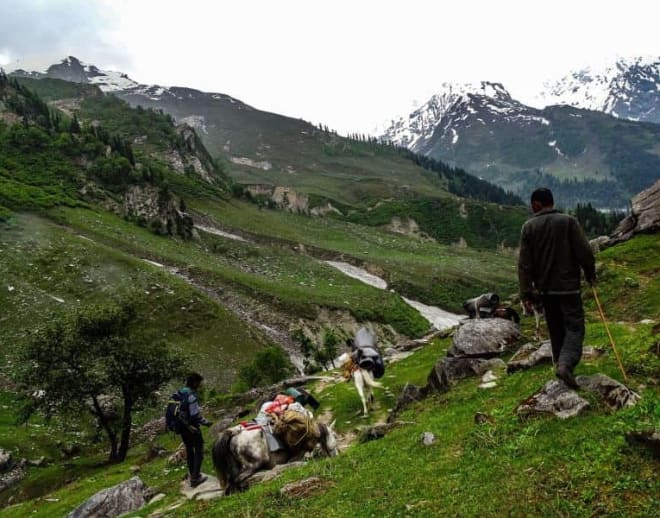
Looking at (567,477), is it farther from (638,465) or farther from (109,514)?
(109,514)

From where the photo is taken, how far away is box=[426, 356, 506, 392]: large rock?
65.2 feet

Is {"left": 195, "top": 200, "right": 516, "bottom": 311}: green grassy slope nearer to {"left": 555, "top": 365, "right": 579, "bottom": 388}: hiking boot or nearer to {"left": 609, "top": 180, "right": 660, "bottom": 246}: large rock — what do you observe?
{"left": 609, "top": 180, "right": 660, "bottom": 246}: large rock

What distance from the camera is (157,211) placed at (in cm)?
13862

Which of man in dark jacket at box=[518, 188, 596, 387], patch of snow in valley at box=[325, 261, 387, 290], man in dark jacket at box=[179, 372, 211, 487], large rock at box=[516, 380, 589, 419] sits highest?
man in dark jacket at box=[518, 188, 596, 387]

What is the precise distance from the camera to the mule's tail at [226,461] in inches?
581

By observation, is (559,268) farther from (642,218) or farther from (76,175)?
(76,175)

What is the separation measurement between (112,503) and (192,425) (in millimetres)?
3606

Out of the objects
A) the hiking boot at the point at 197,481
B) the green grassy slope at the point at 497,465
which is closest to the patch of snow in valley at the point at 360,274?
the hiking boot at the point at 197,481

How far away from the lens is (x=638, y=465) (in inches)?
318

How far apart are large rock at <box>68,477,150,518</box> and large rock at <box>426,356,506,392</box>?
11678 mm

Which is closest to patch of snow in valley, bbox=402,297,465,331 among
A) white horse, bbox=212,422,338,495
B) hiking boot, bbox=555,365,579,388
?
white horse, bbox=212,422,338,495

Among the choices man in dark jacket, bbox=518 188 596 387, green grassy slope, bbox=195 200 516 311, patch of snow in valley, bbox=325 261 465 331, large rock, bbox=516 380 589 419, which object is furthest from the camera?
green grassy slope, bbox=195 200 516 311

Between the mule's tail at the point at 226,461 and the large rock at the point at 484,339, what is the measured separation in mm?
10589

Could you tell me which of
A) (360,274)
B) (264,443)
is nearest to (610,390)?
(264,443)
